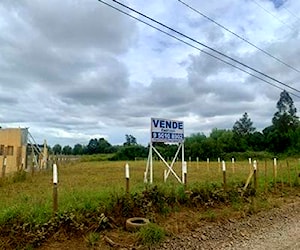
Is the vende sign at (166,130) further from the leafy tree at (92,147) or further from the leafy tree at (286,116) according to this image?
the leafy tree at (92,147)

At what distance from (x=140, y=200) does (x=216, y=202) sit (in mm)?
2455

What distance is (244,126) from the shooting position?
260 feet

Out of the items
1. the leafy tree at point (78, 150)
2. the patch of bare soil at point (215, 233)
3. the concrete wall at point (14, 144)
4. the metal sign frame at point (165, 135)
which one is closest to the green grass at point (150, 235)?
the patch of bare soil at point (215, 233)

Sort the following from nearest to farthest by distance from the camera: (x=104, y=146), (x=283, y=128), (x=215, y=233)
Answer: (x=215, y=233) → (x=283, y=128) → (x=104, y=146)

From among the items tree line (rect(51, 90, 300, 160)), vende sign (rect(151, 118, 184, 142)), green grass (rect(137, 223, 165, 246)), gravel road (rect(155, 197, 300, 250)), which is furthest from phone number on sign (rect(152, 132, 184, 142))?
tree line (rect(51, 90, 300, 160))

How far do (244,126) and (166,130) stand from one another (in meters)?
68.0

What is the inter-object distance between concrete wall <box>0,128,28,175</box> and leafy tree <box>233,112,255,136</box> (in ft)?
199

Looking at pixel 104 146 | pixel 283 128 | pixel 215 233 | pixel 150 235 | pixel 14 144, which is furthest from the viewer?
pixel 104 146

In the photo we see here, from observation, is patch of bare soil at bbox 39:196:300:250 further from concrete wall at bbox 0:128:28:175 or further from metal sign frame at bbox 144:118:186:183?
concrete wall at bbox 0:128:28:175

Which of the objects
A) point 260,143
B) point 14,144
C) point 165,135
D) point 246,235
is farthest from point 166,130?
point 260,143

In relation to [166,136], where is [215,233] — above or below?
below

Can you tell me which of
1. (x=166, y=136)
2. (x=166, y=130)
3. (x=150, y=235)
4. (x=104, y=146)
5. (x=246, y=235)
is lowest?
(x=246, y=235)

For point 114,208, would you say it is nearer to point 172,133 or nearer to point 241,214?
point 241,214

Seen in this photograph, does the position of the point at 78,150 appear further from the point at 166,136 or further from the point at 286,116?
the point at 166,136
